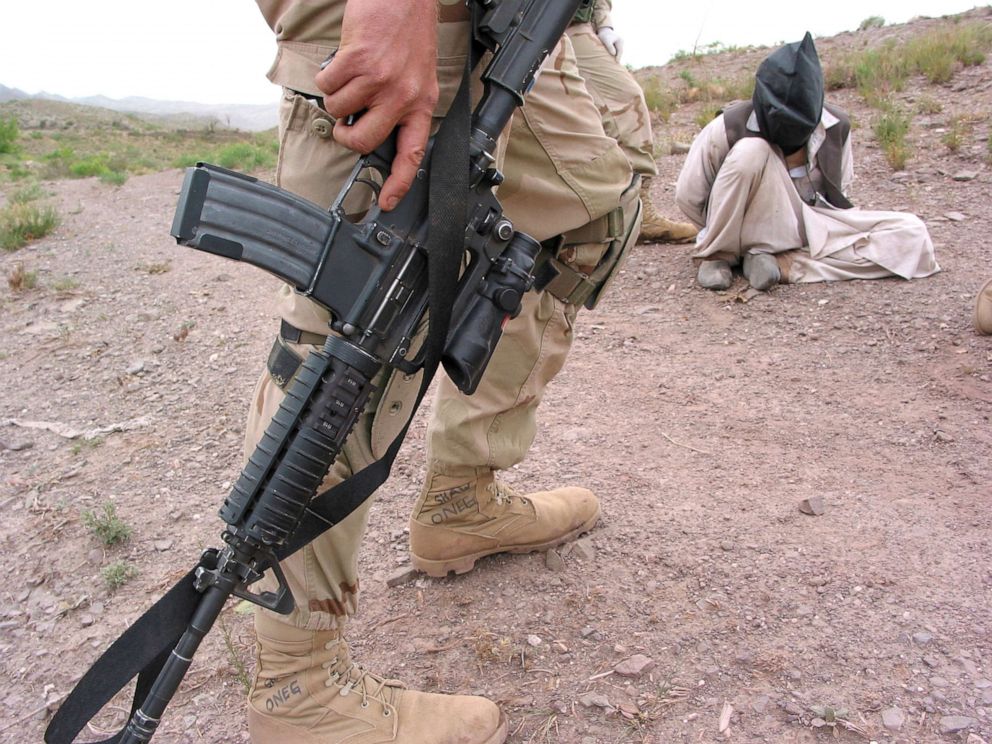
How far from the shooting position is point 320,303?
1330 mm

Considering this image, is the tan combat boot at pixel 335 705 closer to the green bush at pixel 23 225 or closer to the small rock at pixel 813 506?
the small rock at pixel 813 506

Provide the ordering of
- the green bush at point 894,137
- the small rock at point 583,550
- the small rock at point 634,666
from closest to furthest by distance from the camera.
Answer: the small rock at point 634,666, the small rock at point 583,550, the green bush at point 894,137

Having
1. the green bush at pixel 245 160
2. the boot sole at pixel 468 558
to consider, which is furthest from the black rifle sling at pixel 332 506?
the green bush at pixel 245 160

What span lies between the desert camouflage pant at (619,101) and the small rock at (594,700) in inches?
61.7

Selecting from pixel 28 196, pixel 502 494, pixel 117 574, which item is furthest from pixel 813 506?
pixel 28 196

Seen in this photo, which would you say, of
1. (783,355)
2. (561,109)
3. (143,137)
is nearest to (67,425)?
(561,109)

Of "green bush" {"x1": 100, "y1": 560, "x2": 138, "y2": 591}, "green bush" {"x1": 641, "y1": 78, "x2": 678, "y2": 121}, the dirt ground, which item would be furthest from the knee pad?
"green bush" {"x1": 641, "y1": 78, "x2": 678, "y2": 121}

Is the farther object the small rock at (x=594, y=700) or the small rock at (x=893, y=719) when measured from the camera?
the small rock at (x=594, y=700)

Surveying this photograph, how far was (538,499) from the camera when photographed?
224cm

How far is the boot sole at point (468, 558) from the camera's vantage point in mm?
2139

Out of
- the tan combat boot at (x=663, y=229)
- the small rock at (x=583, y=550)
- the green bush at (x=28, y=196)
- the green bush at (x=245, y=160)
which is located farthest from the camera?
the green bush at (x=245, y=160)

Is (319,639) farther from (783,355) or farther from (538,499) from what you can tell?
(783,355)

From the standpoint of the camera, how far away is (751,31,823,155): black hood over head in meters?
3.91

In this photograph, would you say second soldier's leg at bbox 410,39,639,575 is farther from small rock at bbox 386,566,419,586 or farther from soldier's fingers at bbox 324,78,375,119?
soldier's fingers at bbox 324,78,375,119
